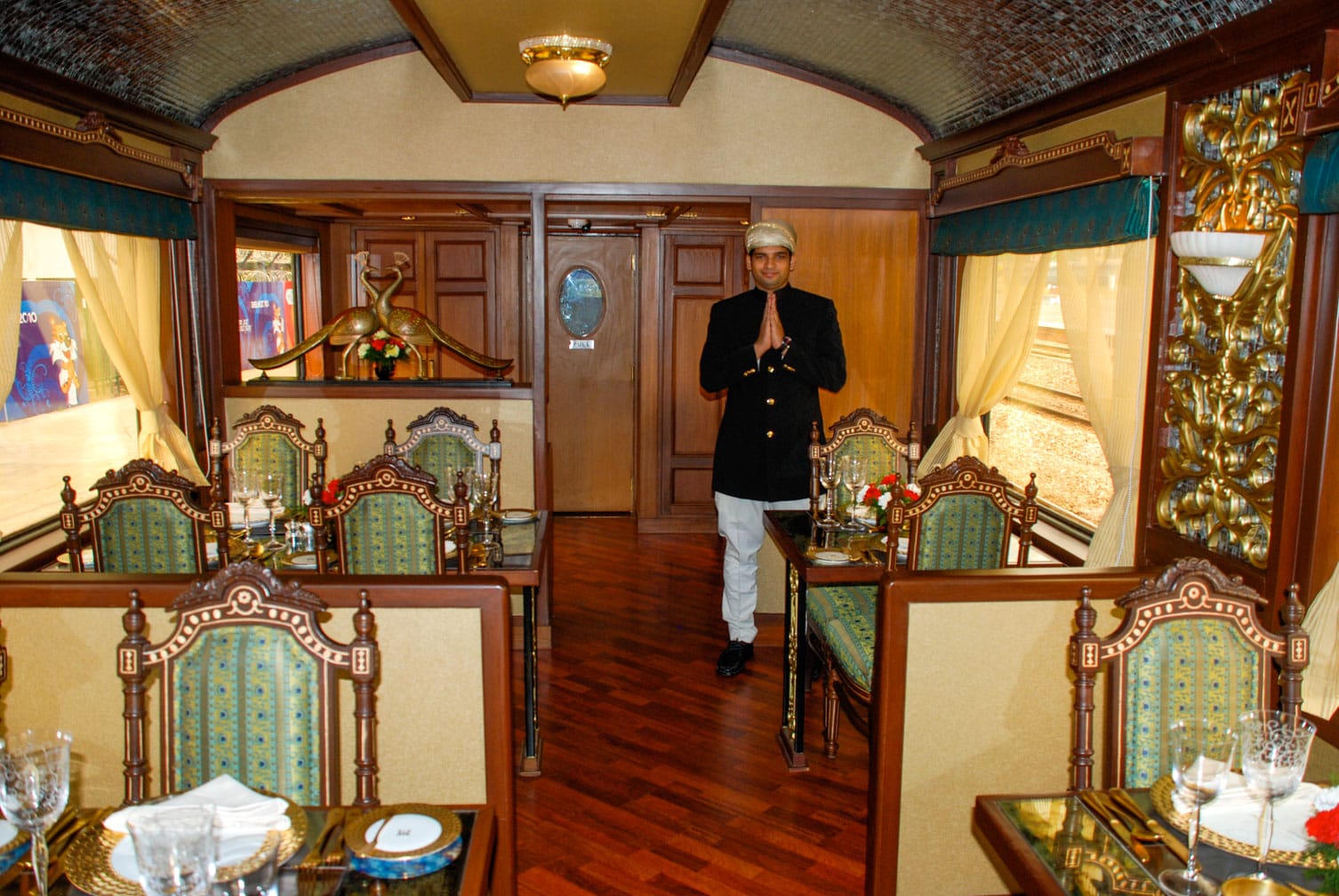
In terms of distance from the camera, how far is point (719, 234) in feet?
23.3

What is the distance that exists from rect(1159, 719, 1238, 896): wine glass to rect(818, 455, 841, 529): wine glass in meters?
2.19

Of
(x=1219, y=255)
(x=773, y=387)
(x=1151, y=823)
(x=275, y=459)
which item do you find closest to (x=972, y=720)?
(x=1151, y=823)

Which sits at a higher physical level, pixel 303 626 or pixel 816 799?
pixel 303 626

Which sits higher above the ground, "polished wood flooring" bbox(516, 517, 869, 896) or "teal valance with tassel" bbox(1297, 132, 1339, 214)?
"teal valance with tassel" bbox(1297, 132, 1339, 214)

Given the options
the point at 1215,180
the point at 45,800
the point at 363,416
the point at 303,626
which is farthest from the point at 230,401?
the point at 1215,180

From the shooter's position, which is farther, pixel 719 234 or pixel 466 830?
pixel 719 234

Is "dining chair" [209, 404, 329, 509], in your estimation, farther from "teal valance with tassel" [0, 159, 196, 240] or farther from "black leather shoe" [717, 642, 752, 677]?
"black leather shoe" [717, 642, 752, 677]

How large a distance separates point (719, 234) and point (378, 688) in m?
5.08

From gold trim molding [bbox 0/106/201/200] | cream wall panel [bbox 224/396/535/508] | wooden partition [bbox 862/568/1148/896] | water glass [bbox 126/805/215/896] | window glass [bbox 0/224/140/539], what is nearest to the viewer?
water glass [bbox 126/805/215/896]

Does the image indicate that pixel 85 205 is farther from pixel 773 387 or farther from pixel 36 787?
pixel 36 787

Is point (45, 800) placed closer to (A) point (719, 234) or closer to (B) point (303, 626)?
(B) point (303, 626)

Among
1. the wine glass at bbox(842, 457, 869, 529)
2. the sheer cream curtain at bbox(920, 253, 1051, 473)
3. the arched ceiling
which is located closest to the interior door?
the arched ceiling

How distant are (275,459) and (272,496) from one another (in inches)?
27.5

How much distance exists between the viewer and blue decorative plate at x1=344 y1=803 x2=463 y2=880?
5.66 feet
